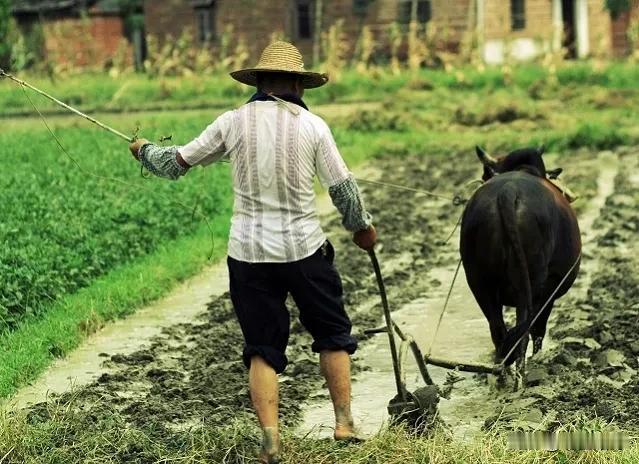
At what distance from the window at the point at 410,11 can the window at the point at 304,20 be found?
10.2 ft

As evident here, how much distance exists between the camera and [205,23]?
43688 mm

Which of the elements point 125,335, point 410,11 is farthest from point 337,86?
point 125,335

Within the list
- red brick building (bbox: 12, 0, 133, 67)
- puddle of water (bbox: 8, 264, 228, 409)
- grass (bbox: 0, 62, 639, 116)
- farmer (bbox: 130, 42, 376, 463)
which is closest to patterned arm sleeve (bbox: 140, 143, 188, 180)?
farmer (bbox: 130, 42, 376, 463)

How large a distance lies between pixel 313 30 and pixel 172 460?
119ft

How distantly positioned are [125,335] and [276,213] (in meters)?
3.79

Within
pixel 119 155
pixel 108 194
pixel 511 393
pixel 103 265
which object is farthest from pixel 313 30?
pixel 511 393

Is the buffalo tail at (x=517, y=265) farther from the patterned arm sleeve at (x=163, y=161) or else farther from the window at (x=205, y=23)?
the window at (x=205, y=23)

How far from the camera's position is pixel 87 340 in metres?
9.62

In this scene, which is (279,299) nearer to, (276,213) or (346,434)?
(276,213)

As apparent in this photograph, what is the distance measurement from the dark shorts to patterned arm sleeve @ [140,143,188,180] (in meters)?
0.50

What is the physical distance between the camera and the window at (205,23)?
43344 mm

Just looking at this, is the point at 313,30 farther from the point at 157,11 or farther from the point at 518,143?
the point at 518,143

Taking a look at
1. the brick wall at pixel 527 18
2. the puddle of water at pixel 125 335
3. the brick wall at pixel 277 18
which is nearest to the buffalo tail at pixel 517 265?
the puddle of water at pixel 125 335

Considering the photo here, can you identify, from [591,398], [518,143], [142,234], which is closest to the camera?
[591,398]
